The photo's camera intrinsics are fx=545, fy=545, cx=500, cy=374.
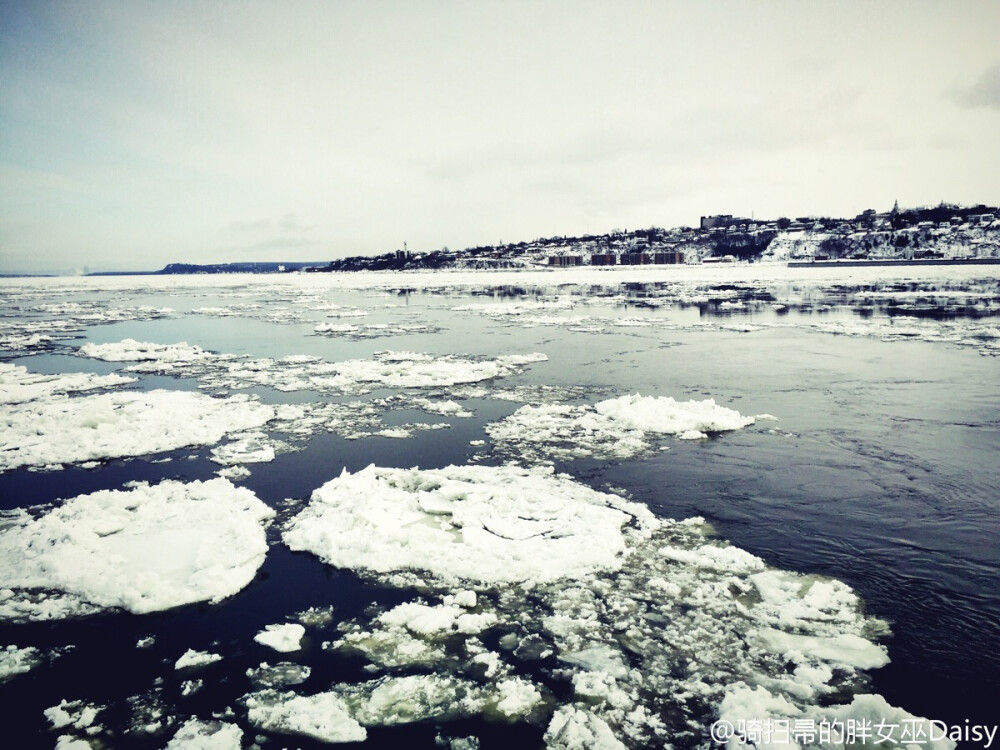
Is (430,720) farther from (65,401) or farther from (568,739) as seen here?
(65,401)

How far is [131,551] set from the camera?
5.41m

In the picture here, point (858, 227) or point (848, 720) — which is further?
point (858, 227)

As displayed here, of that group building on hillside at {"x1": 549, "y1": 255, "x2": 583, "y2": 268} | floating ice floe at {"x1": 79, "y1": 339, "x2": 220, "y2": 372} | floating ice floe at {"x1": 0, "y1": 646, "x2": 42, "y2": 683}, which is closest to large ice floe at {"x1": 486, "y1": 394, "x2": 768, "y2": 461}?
floating ice floe at {"x1": 0, "y1": 646, "x2": 42, "y2": 683}

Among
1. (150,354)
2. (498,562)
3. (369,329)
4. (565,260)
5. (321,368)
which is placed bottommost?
(498,562)

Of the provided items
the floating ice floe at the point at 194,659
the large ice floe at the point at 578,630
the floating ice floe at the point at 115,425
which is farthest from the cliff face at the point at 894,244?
the floating ice floe at the point at 194,659

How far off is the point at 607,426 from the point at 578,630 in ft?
16.4

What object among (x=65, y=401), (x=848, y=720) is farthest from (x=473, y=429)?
(x=65, y=401)

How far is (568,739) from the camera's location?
129 inches

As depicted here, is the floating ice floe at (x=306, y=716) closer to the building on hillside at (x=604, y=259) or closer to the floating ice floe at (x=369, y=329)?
the floating ice floe at (x=369, y=329)

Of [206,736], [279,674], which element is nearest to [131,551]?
[279,674]

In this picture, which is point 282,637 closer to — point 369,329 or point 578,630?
point 578,630

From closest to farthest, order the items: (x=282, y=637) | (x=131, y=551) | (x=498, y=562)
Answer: (x=282, y=637) < (x=498, y=562) < (x=131, y=551)

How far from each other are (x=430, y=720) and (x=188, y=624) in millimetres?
2359

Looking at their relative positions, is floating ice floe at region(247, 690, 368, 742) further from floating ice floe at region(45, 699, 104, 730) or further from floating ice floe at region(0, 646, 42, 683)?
floating ice floe at region(0, 646, 42, 683)
